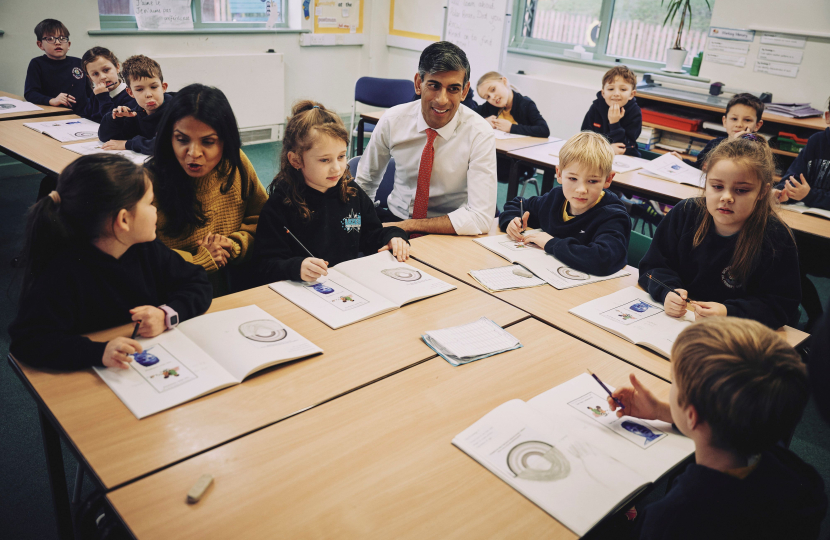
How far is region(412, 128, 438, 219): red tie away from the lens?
2.44 m

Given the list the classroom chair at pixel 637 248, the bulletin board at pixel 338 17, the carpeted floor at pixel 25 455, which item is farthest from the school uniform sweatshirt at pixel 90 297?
the bulletin board at pixel 338 17

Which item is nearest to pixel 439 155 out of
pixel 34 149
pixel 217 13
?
pixel 34 149

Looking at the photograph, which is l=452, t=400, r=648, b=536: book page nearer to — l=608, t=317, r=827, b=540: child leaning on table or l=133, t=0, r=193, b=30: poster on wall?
l=608, t=317, r=827, b=540: child leaning on table

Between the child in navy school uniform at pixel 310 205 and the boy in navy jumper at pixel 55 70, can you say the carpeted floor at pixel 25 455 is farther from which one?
the boy in navy jumper at pixel 55 70

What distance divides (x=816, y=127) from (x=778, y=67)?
2.62 ft

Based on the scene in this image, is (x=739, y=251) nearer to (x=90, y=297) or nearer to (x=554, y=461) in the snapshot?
(x=554, y=461)

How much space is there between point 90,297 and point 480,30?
5.07 m

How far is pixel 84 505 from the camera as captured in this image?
0.99 m

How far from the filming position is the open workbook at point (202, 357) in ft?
3.87

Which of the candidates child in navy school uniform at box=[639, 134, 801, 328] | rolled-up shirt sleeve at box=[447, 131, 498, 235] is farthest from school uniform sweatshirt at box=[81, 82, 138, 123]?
child in navy school uniform at box=[639, 134, 801, 328]

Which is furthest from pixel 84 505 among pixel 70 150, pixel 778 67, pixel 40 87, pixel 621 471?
pixel 778 67

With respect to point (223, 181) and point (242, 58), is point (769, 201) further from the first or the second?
point (242, 58)

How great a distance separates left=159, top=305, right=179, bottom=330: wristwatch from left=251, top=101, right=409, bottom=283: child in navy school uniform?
1.30 ft

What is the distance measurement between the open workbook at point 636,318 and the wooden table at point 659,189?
41.0 inches
